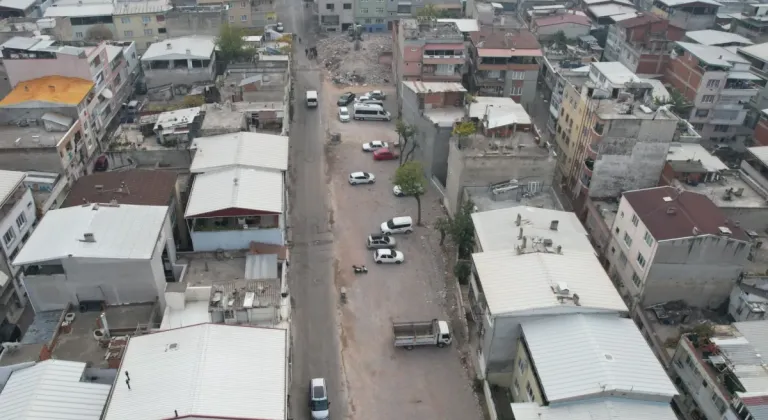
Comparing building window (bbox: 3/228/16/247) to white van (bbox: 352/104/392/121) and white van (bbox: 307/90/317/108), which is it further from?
white van (bbox: 352/104/392/121)

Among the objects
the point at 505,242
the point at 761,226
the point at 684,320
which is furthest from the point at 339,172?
the point at 761,226

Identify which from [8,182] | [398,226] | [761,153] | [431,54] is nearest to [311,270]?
[398,226]

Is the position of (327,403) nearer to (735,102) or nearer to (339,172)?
(339,172)

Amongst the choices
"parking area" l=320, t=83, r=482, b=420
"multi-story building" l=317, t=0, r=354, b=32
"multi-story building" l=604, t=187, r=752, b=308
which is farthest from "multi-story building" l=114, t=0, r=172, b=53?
"multi-story building" l=604, t=187, r=752, b=308

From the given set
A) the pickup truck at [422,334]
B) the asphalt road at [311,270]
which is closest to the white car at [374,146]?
the asphalt road at [311,270]

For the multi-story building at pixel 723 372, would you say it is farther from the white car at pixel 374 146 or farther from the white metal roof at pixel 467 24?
the white metal roof at pixel 467 24

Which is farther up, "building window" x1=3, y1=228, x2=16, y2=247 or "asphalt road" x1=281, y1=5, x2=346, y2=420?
"building window" x1=3, y1=228, x2=16, y2=247

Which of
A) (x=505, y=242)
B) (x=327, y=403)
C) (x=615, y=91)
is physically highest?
(x=615, y=91)
